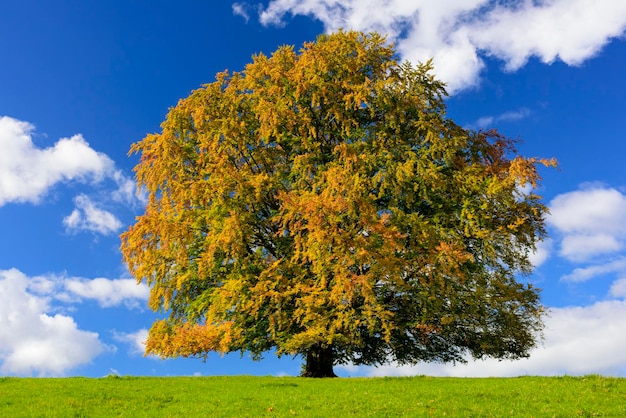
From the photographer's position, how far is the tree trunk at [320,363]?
22.2 metres

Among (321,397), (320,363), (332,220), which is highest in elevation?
(332,220)

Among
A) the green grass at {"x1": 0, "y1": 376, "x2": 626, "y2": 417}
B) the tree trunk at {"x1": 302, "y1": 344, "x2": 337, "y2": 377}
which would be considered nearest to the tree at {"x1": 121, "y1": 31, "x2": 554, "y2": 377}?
the tree trunk at {"x1": 302, "y1": 344, "x2": 337, "y2": 377}

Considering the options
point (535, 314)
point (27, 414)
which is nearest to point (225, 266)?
point (27, 414)

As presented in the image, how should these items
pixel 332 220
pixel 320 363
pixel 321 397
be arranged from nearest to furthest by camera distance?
1. pixel 321 397
2. pixel 332 220
3. pixel 320 363

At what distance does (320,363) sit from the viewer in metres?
22.2

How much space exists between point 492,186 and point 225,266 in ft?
36.7

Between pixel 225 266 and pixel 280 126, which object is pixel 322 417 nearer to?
pixel 225 266

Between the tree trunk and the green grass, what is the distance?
2.84 m

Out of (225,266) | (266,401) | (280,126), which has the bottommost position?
(266,401)

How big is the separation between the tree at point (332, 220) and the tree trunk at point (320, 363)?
2.5 inches

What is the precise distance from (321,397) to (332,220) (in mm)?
6055

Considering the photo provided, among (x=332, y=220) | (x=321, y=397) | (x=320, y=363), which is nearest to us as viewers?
(x=321, y=397)

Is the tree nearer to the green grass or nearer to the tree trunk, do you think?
the tree trunk

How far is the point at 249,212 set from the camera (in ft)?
72.7
